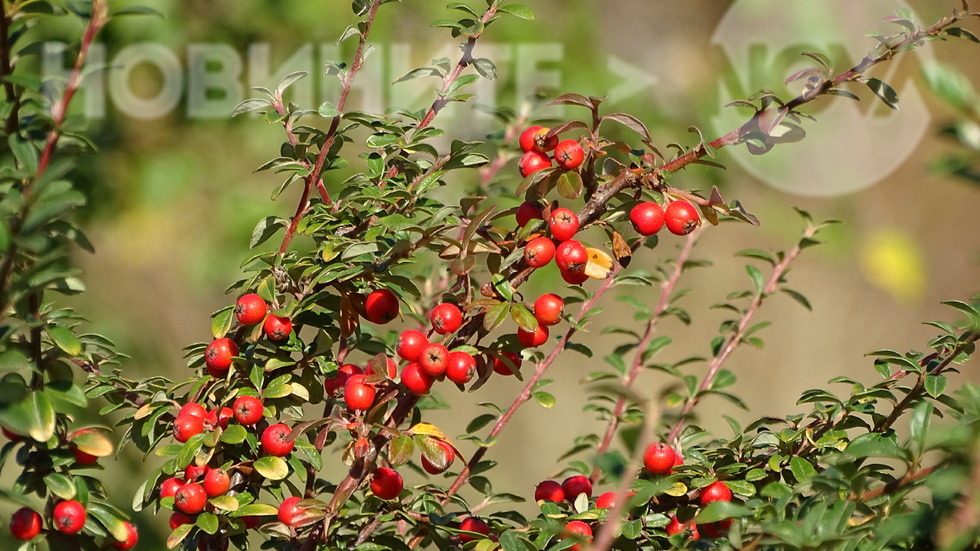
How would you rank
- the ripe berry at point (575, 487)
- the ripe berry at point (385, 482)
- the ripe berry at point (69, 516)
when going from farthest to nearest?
the ripe berry at point (575, 487), the ripe berry at point (385, 482), the ripe berry at point (69, 516)

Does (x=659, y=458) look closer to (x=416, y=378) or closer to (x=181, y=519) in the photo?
(x=416, y=378)

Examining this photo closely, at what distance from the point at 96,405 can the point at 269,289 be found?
42.7 inches

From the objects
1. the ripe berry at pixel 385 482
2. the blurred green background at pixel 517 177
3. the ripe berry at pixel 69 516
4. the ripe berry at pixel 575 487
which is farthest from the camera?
the blurred green background at pixel 517 177

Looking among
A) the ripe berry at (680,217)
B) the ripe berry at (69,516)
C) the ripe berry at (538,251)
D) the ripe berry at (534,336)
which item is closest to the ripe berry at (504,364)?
the ripe berry at (534,336)

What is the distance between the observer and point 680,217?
3.07 ft

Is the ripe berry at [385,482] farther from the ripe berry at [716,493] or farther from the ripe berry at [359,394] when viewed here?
the ripe berry at [716,493]

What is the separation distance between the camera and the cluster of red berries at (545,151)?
3.12ft

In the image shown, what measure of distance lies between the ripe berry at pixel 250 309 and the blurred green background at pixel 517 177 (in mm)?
590

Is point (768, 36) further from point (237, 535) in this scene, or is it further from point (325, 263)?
point (237, 535)

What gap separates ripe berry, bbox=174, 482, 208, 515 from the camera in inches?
36.6

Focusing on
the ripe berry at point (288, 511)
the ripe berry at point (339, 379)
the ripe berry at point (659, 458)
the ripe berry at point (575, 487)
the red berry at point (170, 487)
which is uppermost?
the ripe berry at point (659, 458)

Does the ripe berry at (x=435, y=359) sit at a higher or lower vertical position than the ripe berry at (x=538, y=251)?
lower

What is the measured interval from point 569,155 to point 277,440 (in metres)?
0.44

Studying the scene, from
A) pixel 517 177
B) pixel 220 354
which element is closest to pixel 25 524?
pixel 220 354
